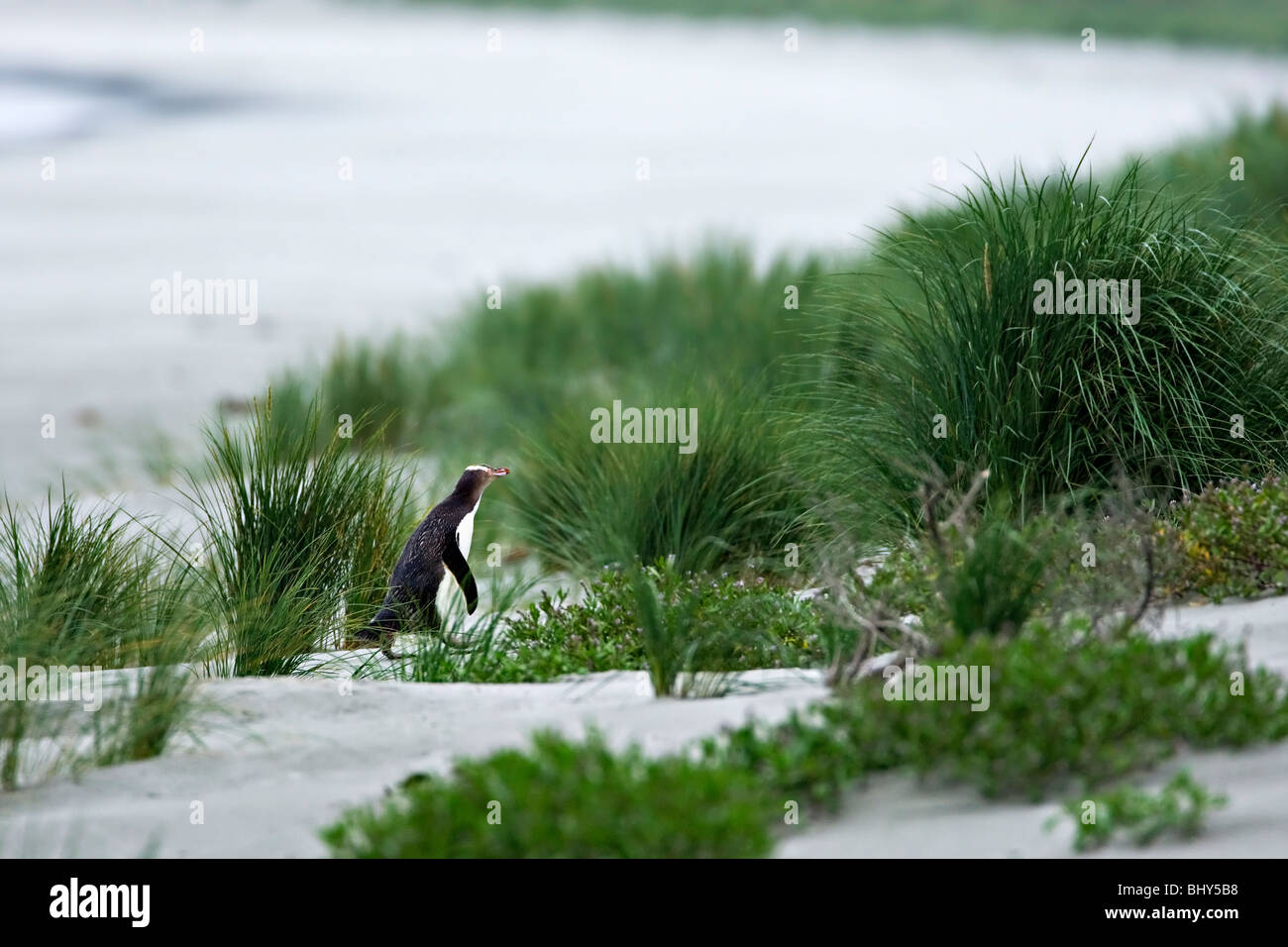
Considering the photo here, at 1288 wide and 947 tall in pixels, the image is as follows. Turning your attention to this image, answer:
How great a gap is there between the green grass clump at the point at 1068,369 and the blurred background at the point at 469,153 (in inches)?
206

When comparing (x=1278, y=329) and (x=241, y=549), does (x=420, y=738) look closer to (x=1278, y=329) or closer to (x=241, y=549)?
(x=241, y=549)

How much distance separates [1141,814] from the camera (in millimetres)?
3277

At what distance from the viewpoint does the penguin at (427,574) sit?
5.43 metres

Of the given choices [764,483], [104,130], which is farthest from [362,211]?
[764,483]

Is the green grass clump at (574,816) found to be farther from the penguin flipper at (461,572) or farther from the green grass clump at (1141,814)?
the penguin flipper at (461,572)

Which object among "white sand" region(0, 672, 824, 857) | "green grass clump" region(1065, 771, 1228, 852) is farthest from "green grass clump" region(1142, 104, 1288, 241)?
"green grass clump" region(1065, 771, 1228, 852)

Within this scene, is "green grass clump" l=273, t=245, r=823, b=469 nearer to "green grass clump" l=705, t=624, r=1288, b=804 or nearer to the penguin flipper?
the penguin flipper

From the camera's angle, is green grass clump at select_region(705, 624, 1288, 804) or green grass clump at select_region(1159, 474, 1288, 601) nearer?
green grass clump at select_region(705, 624, 1288, 804)

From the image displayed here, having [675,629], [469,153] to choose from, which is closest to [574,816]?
[675,629]

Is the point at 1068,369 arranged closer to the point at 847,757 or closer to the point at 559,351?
the point at 847,757

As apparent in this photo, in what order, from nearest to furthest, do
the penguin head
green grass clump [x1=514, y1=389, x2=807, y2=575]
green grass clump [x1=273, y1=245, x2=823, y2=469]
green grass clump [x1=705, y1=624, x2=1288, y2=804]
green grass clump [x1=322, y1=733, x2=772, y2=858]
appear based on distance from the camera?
green grass clump [x1=322, y1=733, x2=772, y2=858] < green grass clump [x1=705, y1=624, x2=1288, y2=804] < the penguin head < green grass clump [x1=514, y1=389, x2=807, y2=575] < green grass clump [x1=273, y1=245, x2=823, y2=469]

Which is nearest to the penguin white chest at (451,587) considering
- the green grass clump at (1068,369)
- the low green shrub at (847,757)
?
the green grass clump at (1068,369)

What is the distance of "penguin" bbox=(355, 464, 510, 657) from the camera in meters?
5.43

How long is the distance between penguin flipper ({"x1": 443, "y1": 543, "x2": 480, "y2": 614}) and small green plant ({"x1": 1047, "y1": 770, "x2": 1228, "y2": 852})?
9.03 feet
